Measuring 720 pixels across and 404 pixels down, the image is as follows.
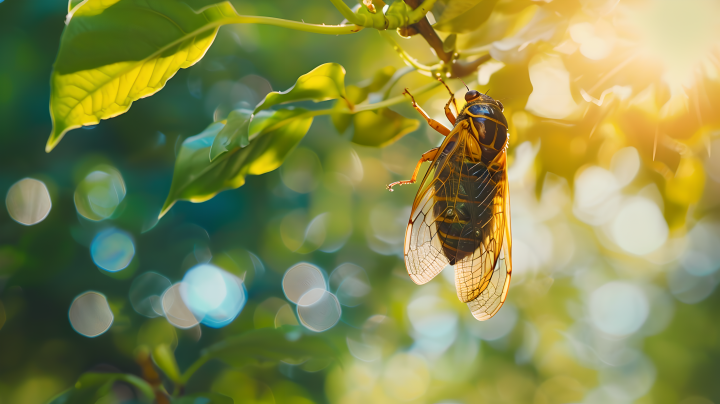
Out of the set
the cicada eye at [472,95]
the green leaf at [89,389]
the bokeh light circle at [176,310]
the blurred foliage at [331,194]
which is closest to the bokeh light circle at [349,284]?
the blurred foliage at [331,194]

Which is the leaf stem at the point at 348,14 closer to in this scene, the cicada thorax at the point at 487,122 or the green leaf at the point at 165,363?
the cicada thorax at the point at 487,122

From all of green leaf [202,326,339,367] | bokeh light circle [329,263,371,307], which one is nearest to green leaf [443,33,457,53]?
green leaf [202,326,339,367]

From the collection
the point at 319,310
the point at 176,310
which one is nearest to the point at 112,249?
the point at 176,310

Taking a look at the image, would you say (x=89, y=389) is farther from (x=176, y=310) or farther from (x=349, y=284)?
(x=349, y=284)

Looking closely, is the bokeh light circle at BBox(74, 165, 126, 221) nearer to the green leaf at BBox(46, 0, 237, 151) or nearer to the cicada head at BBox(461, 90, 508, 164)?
the green leaf at BBox(46, 0, 237, 151)

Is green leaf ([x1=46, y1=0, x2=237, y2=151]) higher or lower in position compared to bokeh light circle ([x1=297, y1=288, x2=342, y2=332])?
higher

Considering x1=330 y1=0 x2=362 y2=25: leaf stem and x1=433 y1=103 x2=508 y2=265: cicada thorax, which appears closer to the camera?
x1=330 y1=0 x2=362 y2=25: leaf stem
